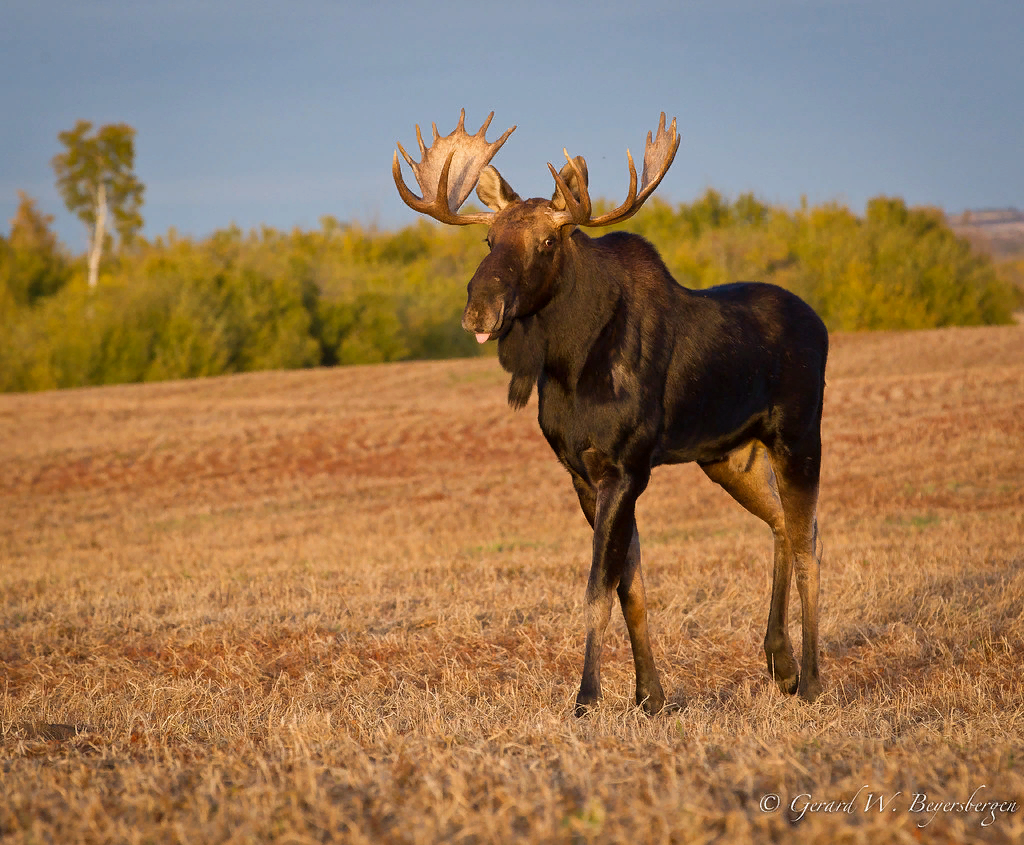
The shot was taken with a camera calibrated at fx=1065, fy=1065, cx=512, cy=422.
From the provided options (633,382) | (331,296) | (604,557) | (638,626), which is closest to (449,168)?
(633,382)

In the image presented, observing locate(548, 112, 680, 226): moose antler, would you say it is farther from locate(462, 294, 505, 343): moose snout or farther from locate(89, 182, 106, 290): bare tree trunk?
locate(89, 182, 106, 290): bare tree trunk

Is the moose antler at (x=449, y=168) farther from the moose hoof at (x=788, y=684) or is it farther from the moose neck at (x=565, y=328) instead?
the moose hoof at (x=788, y=684)

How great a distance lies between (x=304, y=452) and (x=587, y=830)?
2332 cm

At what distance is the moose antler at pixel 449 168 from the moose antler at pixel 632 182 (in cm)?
58

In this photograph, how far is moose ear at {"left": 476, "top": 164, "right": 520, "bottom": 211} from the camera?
626 cm

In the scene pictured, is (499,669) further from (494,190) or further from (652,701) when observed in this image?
(494,190)

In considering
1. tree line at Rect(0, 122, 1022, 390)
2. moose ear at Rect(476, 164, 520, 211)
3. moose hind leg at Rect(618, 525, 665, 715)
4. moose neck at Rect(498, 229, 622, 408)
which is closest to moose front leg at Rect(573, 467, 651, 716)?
moose hind leg at Rect(618, 525, 665, 715)

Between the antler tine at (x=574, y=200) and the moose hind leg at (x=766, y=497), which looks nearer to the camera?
the antler tine at (x=574, y=200)

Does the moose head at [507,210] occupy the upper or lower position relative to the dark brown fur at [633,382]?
upper

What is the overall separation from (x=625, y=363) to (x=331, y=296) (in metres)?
54.5

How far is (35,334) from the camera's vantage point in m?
56.1

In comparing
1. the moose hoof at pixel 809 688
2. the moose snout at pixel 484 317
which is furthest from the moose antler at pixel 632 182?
the moose hoof at pixel 809 688

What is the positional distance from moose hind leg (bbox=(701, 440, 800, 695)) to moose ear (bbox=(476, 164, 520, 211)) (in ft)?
7.23

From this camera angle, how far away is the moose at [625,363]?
5852 millimetres
